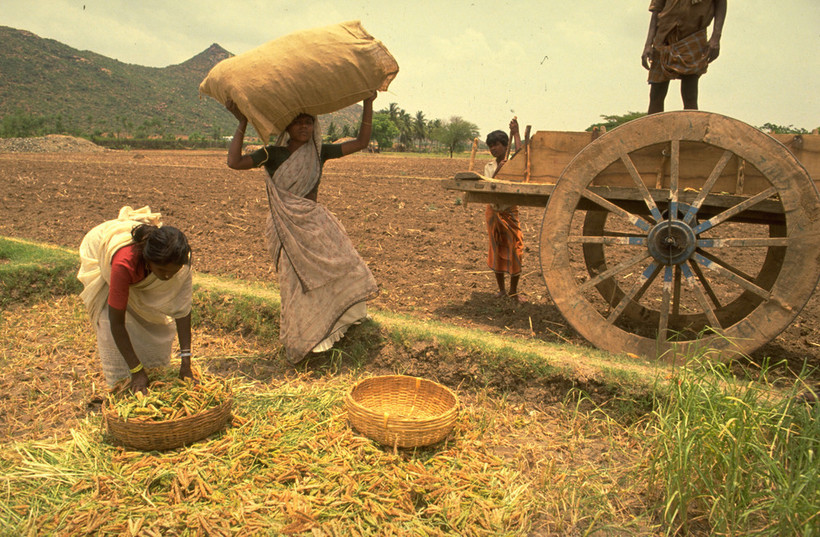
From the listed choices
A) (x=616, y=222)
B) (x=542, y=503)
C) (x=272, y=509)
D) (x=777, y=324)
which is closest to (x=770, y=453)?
(x=542, y=503)

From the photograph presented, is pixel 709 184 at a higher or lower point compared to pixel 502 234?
higher

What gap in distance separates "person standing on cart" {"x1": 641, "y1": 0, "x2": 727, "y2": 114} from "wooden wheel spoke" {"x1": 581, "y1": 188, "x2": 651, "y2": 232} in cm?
108

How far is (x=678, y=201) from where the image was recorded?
3.63m

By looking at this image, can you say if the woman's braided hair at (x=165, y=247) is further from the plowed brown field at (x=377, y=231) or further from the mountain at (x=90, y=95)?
the mountain at (x=90, y=95)

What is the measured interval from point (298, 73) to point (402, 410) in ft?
7.11

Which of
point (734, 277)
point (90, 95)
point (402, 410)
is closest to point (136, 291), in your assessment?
point (402, 410)

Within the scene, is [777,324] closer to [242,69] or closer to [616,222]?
[242,69]

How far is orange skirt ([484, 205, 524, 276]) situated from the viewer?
5188 mm

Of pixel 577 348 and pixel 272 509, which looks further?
pixel 577 348

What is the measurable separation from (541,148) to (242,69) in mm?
2187

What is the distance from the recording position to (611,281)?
5.00 meters

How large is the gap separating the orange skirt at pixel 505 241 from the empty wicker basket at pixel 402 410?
213cm

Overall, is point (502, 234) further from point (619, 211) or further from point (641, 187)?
point (641, 187)

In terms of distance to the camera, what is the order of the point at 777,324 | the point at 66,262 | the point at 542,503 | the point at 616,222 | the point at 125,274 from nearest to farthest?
the point at 542,503
the point at 125,274
the point at 777,324
the point at 66,262
the point at 616,222
